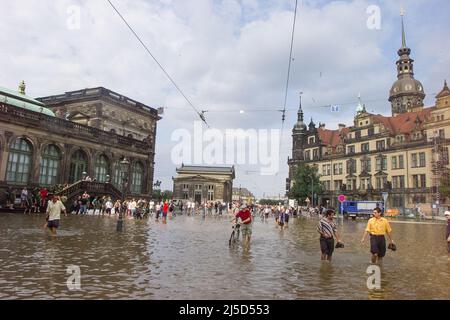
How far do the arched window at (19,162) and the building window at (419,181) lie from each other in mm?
59090

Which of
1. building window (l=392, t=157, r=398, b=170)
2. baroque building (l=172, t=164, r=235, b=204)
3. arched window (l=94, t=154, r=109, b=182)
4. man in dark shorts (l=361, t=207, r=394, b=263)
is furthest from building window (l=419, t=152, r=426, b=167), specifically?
baroque building (l=172, t=164, r=235, b=204)

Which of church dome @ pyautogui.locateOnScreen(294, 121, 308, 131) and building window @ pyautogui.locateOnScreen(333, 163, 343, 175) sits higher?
church dome @ pyautogui.locateOnScreen(294, 121, 308, 131)

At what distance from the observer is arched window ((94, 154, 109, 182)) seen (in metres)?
41.7

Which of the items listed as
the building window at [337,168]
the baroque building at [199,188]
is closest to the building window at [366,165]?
the building window at [337,168]

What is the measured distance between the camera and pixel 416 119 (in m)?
66.6

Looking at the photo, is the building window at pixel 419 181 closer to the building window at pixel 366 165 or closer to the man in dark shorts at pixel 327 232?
the building window at pixel 366 165

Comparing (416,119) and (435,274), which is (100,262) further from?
(416,119)

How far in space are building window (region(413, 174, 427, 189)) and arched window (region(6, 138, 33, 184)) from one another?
5909cm

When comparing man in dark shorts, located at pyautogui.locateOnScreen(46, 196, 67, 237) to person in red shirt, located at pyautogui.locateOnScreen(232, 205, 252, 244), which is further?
person in red shirt, located at pyautogui.locateOnScreen(232, 205, 252, 244)

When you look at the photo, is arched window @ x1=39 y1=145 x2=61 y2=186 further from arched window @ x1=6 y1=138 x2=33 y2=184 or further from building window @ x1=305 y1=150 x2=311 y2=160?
building window @ x1=305 y1=150 x2=311 y2=160

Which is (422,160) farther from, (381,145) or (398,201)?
(381,145)

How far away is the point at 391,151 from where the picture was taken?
68375 mm

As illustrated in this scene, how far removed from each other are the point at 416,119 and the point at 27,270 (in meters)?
71.2

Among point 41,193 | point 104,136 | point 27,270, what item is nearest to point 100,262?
point 27,270
